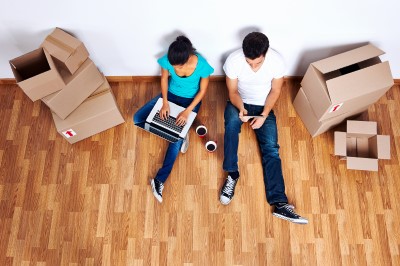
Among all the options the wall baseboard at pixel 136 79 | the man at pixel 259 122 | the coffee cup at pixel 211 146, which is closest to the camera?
the man at pixel 259 122

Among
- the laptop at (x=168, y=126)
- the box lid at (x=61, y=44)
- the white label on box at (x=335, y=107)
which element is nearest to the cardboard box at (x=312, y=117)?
the white label on box at (x=335, y=107)

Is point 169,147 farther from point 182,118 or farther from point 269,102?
point 269,102

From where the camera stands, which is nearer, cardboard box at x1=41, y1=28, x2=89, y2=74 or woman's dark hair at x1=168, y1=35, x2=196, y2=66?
woman's dark hair at x1=168, y1=35, x2=196, y2=66

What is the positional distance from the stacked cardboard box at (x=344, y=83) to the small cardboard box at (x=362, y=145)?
0.12 m

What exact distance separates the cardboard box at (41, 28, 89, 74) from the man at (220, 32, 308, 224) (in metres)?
0.92

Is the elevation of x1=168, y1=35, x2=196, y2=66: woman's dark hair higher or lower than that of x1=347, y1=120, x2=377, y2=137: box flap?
higher

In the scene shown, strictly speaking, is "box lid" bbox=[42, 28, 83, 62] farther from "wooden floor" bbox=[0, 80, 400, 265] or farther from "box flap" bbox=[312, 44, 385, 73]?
"box flap" bbox=[312, 44, 385, 73]

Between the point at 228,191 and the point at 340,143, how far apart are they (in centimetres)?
83

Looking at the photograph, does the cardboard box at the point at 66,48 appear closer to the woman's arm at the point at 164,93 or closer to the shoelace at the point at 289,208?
the woman's arm at the point at 164,93

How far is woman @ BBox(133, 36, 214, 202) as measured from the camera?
2.30 meters

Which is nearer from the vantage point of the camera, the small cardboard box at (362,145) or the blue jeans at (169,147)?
the small cardboard box at (362,145)

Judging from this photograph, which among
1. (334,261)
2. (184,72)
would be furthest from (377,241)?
(184,72)

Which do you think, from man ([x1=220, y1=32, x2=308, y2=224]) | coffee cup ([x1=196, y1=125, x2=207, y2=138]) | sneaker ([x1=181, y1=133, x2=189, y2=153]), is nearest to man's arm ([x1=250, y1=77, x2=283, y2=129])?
man ([x1=220, y1=32, x2=308, y2=224])

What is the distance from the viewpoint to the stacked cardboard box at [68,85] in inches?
83.4
